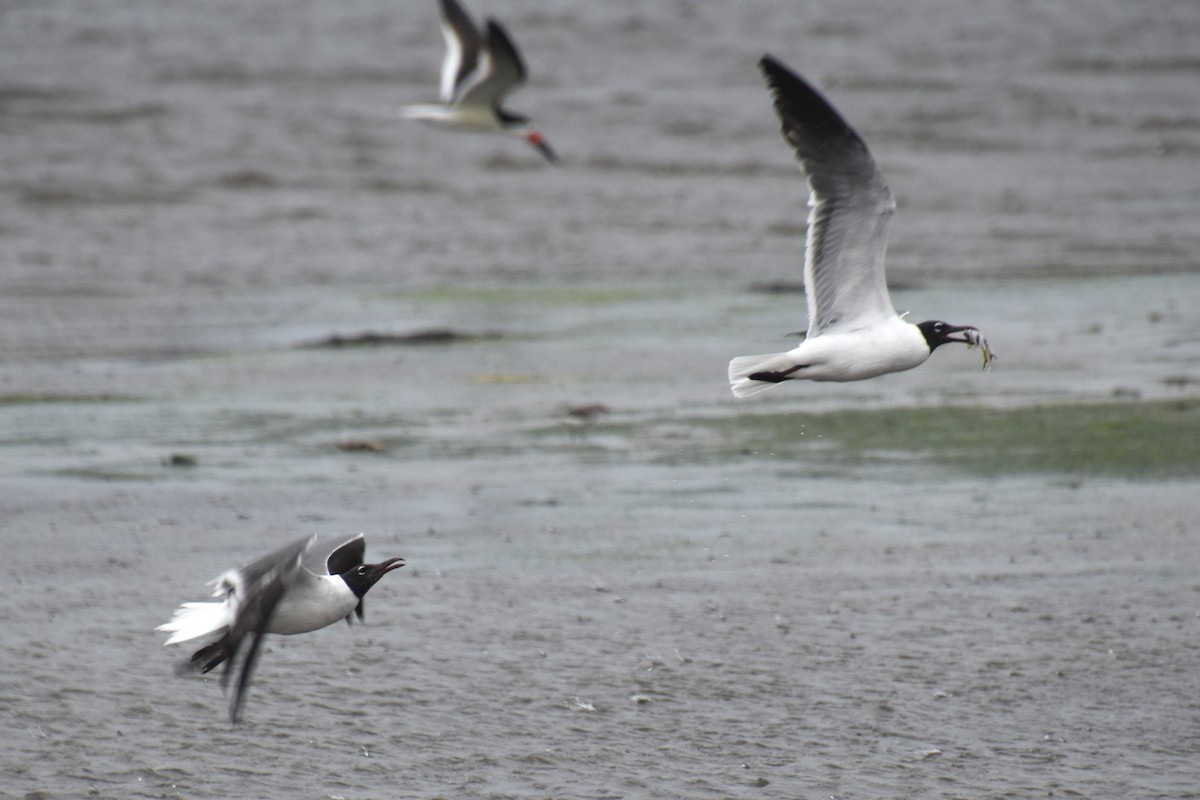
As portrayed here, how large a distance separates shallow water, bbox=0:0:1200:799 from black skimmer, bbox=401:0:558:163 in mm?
1242

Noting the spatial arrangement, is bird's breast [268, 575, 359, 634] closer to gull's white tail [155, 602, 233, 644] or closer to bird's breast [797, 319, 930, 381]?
gull's white tail [155, 602, 233, 644]

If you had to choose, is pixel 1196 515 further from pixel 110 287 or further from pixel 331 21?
pixel 331 21

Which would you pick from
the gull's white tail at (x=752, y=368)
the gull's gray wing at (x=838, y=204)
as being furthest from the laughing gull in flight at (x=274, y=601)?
the gull's gray wing at (x=838, y=204)

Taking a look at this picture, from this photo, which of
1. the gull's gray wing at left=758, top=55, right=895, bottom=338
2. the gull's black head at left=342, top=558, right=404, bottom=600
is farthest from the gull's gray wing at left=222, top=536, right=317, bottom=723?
the gull's gray wing at left=758, top=55, right=895, bottom=338

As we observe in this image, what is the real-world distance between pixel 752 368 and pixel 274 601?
234 centimetres

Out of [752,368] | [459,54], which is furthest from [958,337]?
[459,54]

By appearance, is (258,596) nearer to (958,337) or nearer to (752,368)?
(752,368)

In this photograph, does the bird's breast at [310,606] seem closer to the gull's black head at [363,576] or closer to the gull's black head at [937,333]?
the gull's black head at [363,576]

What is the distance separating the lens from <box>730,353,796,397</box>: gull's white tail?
23.8 feet

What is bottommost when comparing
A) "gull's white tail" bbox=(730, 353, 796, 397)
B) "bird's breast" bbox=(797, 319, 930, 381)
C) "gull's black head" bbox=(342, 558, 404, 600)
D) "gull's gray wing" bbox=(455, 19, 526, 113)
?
"gull's black head" bbox=(342, 558, 404, 600)

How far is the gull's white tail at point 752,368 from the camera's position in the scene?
725 centimetres

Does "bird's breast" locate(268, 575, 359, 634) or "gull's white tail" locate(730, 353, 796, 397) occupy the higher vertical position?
"gull's white tail" locate(730, 353, 796, 397)

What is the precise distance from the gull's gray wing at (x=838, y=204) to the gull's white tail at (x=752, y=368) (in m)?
0.30

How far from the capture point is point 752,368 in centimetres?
728
